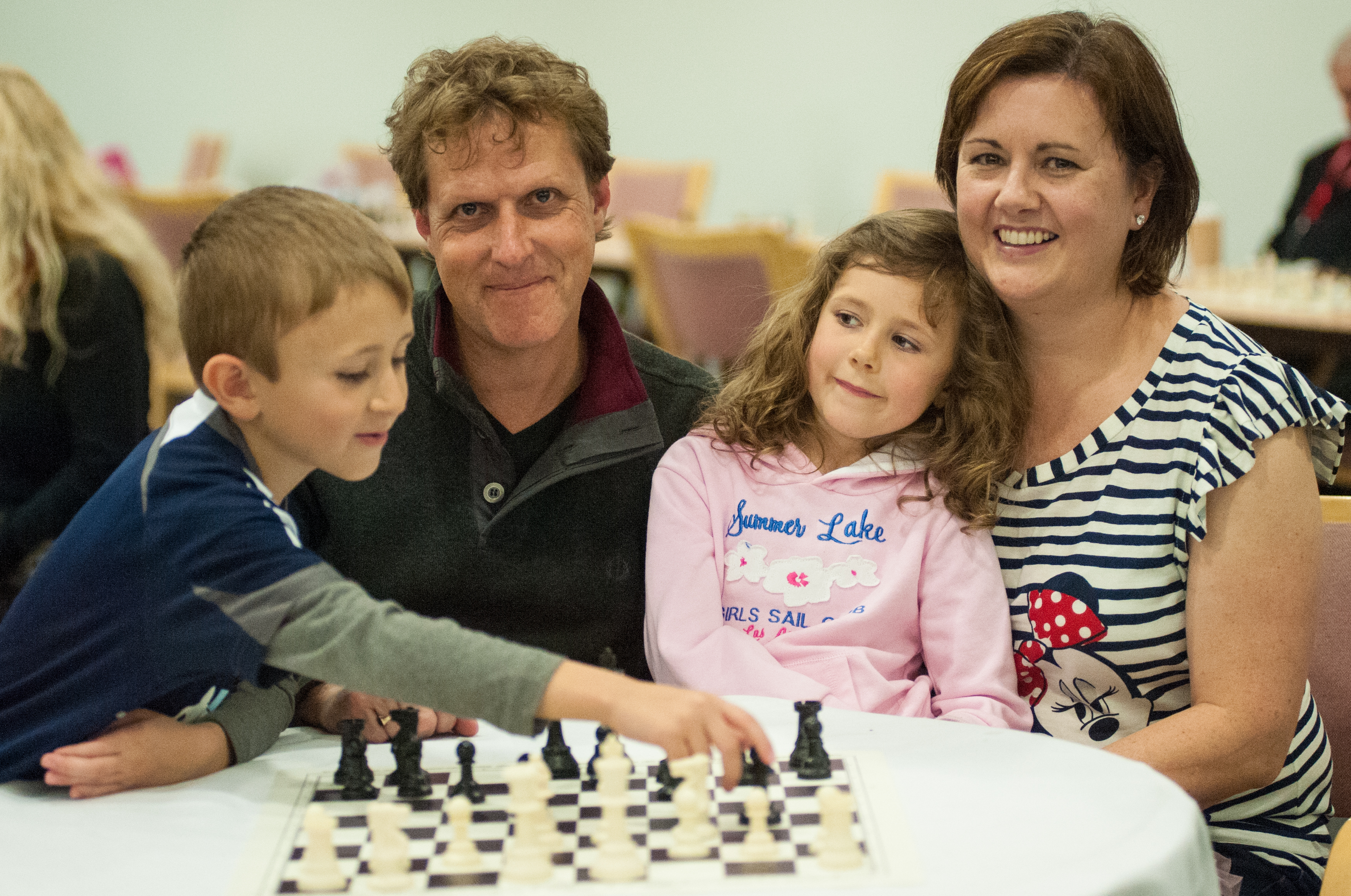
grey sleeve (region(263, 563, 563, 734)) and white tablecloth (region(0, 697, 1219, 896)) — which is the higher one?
grey sleeve (region(263, 563, 563, 734))

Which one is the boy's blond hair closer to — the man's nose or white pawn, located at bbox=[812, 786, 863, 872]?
the man's nose

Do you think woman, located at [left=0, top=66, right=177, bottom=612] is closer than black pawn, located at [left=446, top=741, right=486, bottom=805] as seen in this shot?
No

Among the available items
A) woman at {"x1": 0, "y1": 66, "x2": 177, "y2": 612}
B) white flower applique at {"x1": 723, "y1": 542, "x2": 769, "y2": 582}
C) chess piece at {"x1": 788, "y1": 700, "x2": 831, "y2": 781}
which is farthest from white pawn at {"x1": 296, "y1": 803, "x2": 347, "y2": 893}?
woman at {"x1": 0, "y1": 66, "x2": 177, "y2": 612}

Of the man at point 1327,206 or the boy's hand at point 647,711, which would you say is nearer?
the boy's hand at point 647,711

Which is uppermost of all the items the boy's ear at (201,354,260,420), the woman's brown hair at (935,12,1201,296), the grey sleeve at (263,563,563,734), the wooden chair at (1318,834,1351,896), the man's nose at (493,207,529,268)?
the woman's brown hair at (935,12,1201,296)

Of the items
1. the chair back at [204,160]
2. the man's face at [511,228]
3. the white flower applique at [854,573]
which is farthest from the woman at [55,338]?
the chair back at [204,160]

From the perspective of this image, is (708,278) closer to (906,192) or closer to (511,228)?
(906,192)

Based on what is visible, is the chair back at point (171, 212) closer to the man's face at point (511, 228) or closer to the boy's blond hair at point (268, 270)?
the man's face at point (511, 228)

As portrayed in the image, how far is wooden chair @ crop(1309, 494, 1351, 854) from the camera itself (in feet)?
5.84

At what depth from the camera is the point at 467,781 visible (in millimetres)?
1302

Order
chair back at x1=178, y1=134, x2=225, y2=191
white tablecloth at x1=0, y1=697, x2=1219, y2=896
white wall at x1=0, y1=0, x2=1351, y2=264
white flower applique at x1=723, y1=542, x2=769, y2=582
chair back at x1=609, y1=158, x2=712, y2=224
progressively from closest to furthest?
white tablecloth at x1=0, y1=697, x2=1219, y2=896
white flower applique at x1=723, y1=542, x2=769, y2=582
white wall at x1=0, y1=0, x2=1351, y2=264
chair back at x1=609, y1=158, x2=712, y2=224
chair back at x1=178, y1=134, x2=225, y2=191

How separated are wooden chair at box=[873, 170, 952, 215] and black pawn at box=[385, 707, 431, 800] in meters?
4.80

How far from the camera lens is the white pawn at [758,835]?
1158 millimetres

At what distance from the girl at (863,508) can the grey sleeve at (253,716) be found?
20.6 inches
